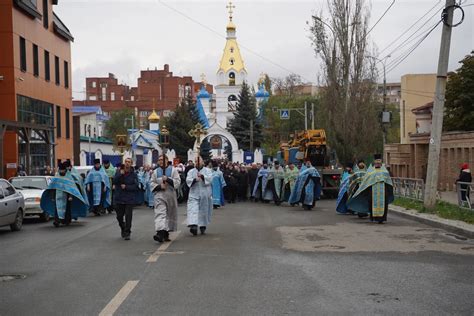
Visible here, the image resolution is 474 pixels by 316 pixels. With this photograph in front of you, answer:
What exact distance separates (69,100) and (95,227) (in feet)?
96.1

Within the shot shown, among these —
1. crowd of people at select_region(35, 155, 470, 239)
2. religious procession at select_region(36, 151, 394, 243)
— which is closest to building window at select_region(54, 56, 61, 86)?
religious procession at select_region(36, 151, 394, 243)

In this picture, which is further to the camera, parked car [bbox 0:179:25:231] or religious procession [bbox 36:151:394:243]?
parked car [bbox 0:179:25:231]

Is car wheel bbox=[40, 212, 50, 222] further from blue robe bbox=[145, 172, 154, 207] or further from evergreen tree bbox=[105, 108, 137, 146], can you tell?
evergreen tree bbox=[105, 108, 137, 146]

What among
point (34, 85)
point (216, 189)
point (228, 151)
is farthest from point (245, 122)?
point (216, 189)

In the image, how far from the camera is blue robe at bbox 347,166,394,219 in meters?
18.3

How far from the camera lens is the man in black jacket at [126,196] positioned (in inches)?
567

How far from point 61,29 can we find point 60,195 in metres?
27.6

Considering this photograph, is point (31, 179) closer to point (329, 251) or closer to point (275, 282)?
point (329, 251)

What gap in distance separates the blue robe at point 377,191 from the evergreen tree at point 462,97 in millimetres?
23617

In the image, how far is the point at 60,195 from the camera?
17969mm

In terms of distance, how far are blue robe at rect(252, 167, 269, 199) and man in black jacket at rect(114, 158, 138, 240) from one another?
14.5 meters

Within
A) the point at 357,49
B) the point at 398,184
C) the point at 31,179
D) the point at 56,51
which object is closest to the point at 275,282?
the point at 31,179

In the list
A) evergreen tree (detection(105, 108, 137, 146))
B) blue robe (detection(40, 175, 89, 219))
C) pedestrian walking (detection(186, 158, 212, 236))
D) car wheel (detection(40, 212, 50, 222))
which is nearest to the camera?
pedestrian walking (detection(186, 158, 212, 236))

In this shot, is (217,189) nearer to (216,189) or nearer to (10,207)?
(216,189)
